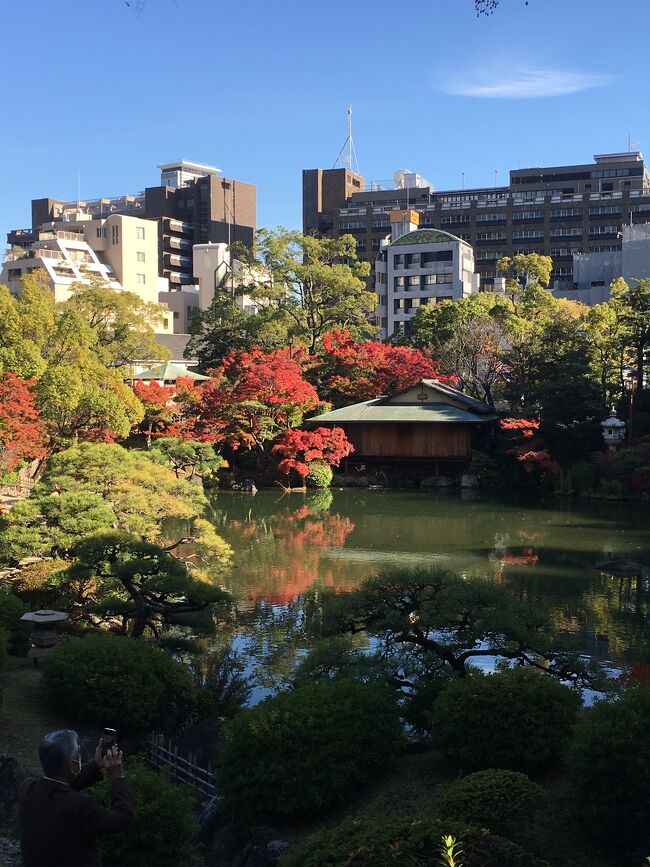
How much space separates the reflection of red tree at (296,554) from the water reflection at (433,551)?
0.08 ft

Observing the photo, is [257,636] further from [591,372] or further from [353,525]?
[591,372]

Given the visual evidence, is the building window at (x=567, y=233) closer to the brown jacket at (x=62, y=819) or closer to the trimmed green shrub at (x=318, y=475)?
the trimmed green shrub at (x=318, y=475)

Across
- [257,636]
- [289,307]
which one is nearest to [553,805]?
[257,636]

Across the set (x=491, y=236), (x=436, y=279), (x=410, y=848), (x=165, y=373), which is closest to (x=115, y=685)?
(x=410, y=848)

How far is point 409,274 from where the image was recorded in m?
60.3

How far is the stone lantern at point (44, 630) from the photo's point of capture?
966cm

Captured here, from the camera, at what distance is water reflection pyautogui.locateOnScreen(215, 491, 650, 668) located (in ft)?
44.1

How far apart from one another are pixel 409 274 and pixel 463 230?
15.1 m

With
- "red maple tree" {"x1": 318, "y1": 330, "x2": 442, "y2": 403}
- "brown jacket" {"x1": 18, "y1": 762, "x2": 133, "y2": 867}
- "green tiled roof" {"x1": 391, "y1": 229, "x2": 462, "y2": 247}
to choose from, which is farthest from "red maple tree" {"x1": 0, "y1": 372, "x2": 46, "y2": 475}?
"green tiled roof" {"x1": 391, "y1": 229, "x2": 462, "y2": 247}

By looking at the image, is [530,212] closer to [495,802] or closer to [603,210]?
[603,210]

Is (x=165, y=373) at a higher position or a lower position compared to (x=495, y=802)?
higher

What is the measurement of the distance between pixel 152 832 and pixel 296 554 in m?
13.8

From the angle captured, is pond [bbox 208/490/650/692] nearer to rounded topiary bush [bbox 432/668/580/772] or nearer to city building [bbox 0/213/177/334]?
rounded topiary bush [bbox 432/668/580/772]

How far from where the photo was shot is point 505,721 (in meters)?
5.75
